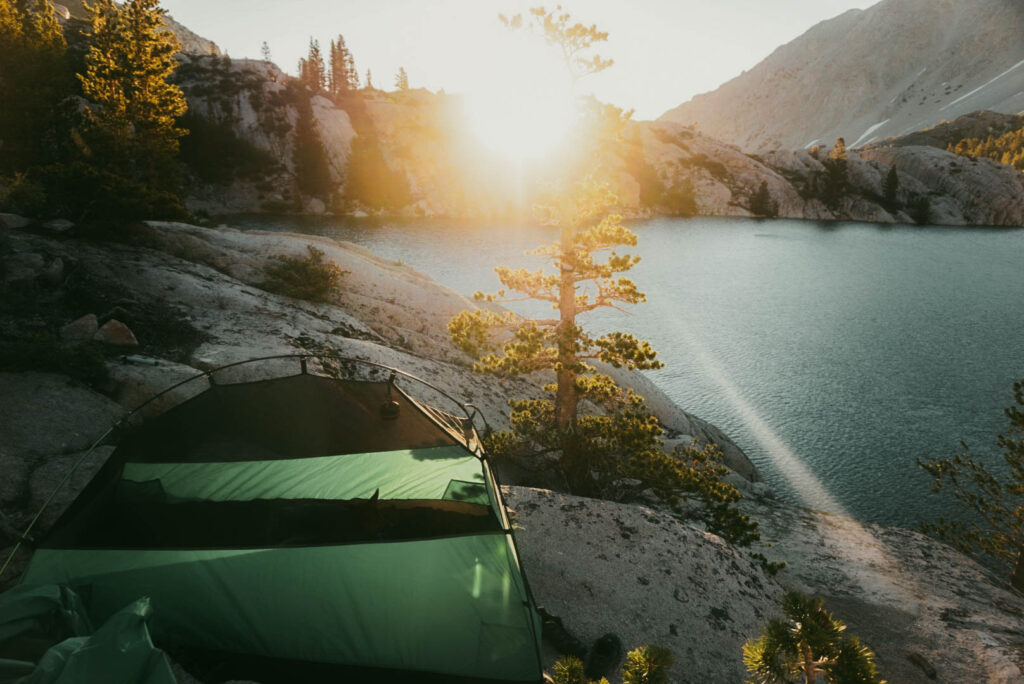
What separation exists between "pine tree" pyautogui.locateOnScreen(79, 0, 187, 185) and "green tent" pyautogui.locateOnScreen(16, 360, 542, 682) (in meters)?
30.1

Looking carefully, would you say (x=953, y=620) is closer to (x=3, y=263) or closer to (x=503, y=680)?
(x=503, y=680)

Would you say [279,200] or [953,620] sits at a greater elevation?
[279,200]

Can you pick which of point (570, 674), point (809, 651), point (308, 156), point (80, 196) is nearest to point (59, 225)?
point (80, 196)

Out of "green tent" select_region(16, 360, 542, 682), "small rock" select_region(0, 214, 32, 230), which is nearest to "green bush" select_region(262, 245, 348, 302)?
"small rock" select_region(0, 214, 32, 230)

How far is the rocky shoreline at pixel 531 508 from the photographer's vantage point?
7730mm

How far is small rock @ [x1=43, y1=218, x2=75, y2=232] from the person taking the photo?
Result: 15.6 metres

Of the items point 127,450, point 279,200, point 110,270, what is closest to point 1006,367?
point 127,450

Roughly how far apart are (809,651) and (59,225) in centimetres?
2168

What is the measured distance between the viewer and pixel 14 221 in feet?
50.2

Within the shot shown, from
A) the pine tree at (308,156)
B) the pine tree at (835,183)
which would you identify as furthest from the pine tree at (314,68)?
the pine tree at (835,183)

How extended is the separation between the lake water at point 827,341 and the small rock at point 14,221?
28.0m

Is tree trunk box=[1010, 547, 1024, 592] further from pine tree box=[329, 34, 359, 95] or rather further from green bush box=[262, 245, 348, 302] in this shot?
pine tree box=[329, 34, 359, 95]

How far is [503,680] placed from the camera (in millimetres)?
5551

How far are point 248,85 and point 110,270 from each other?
85727 mm
